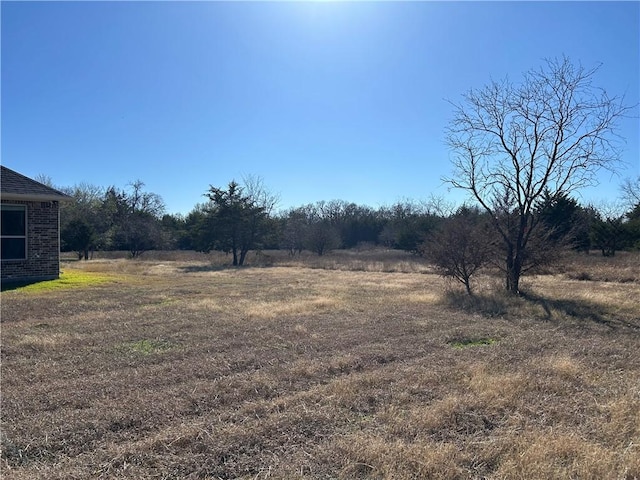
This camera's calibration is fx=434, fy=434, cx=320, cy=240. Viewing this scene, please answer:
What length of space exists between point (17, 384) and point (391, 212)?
2371 inches

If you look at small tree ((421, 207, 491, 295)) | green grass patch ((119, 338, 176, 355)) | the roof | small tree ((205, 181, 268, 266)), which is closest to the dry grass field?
green grass patch ((119, 338, 176, 355))

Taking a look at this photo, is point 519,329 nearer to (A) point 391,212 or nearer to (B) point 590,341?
(B) point 590,341

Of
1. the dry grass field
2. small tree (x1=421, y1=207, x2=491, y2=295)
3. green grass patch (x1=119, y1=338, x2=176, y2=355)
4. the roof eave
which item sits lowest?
the dry grass field

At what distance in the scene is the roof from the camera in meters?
11.9

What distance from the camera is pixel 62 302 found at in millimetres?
9375

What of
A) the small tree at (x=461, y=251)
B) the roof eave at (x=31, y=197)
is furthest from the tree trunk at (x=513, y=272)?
the roof eave at (x=31, y=197)

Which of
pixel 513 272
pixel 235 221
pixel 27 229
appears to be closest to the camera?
pixel 27 229

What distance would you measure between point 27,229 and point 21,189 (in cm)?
115

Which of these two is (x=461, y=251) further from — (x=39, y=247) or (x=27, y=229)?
(x=27, y=229)

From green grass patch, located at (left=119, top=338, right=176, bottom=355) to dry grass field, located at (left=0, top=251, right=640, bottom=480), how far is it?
→ 0.05 metres

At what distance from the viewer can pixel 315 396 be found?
3928 millimetres

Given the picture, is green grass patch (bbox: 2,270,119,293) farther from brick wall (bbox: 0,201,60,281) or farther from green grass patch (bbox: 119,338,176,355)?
green grass patch (bbox: 119,338,176,355)

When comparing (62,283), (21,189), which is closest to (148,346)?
(62,283)

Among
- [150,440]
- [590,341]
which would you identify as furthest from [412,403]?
[590,341]
